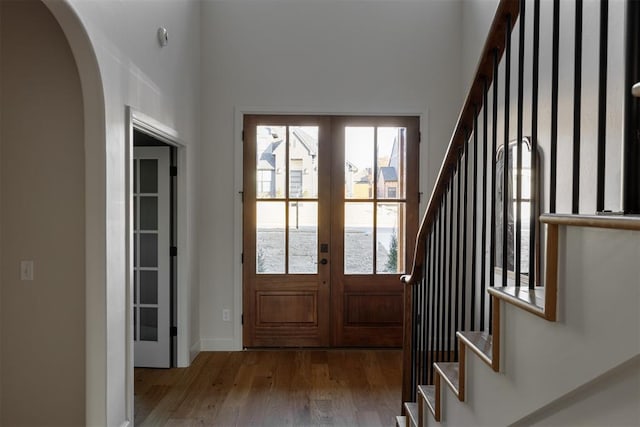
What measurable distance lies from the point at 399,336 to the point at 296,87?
2.74 meters

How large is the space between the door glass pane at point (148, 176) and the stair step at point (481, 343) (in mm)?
3085

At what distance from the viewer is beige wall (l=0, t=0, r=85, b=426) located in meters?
2.35

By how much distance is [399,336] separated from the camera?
4.42m

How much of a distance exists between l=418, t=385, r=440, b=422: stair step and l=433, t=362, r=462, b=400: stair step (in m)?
0.14

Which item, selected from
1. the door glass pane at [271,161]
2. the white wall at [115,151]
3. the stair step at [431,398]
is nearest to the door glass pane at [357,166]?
the door glass pane at [271,161]

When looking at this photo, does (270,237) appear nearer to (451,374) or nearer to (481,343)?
(451,374)

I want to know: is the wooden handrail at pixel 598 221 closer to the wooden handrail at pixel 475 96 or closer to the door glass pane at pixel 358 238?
the wooden handrail at pixel 475 96

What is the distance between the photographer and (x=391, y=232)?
173 inches

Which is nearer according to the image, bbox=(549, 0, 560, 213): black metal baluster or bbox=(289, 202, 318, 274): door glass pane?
bbox=(549, 0, 560, 213): black metal baluster

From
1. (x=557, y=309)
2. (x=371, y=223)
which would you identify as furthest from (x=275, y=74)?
(x=557, y=309)

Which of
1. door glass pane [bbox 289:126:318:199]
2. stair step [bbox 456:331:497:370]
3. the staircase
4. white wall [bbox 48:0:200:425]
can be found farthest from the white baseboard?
stair step [bbox 456:331:497:370]

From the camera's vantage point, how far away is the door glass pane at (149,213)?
3795 millimetres

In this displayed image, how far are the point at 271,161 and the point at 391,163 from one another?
4.01ft

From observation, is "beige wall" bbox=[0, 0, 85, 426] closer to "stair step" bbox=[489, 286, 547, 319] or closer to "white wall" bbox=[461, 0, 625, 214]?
"stair step" bbox=[489, 286, 547, 319]
